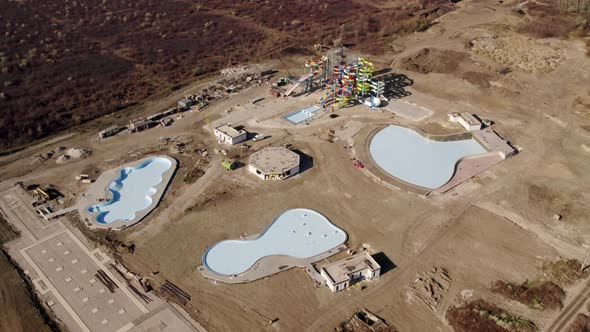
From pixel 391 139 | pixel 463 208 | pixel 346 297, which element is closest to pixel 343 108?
pixel 391 139

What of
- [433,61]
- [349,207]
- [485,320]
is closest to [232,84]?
[349,207]

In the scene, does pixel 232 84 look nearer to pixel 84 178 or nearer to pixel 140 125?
pixel 140 125

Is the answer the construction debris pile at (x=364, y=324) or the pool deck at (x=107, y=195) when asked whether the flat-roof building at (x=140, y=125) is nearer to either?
the pool deck at (x=107, y=195)

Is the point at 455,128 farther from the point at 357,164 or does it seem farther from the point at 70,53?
the point at 70,53

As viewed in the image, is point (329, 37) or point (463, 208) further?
point (329, 37)

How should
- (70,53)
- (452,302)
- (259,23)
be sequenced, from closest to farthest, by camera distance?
(452,302) < (70,53) < (259,23)

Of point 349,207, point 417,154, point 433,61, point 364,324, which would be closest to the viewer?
point 364,324
